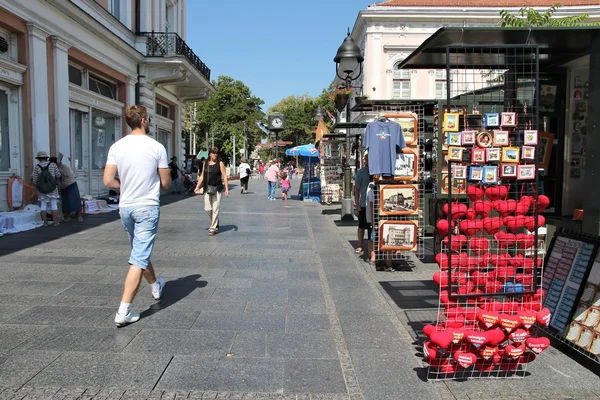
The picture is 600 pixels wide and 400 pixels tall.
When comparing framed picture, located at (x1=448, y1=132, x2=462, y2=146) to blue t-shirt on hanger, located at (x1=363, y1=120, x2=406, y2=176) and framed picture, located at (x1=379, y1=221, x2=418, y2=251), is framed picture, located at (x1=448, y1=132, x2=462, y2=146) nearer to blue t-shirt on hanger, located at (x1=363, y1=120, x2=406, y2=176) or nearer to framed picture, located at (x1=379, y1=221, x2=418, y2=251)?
blue t-shirt on hanger, located at (x1=363, y1=120, x2=406, y2=176)

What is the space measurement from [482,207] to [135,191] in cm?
307

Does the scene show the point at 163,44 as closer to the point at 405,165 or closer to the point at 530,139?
the point at 405,165

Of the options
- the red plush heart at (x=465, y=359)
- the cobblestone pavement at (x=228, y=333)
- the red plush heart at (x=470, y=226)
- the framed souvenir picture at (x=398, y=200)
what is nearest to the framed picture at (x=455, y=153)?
the red plush heart at (x=470, y=226)

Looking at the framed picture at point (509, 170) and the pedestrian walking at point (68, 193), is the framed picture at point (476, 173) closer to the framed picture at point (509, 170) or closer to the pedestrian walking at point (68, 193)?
the framed picture at point (509, 170)

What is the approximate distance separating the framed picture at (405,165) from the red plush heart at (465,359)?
391cm

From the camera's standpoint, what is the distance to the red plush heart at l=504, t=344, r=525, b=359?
143 inches

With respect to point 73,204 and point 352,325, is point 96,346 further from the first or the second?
point 73,204

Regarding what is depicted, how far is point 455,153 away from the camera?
377 centimetres

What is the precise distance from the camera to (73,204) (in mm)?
11961

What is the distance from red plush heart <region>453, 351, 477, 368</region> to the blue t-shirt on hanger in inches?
145

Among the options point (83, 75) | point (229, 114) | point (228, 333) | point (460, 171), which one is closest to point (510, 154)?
point (460, 171)

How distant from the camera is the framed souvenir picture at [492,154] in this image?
3.69m

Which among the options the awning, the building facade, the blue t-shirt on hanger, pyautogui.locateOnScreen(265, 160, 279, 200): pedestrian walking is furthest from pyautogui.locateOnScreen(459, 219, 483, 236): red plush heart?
pyautogui.locateOnScreen(265, 160, 279, 200): pedestrian walking

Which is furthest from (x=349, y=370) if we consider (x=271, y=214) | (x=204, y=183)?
(x=271, y=214)
